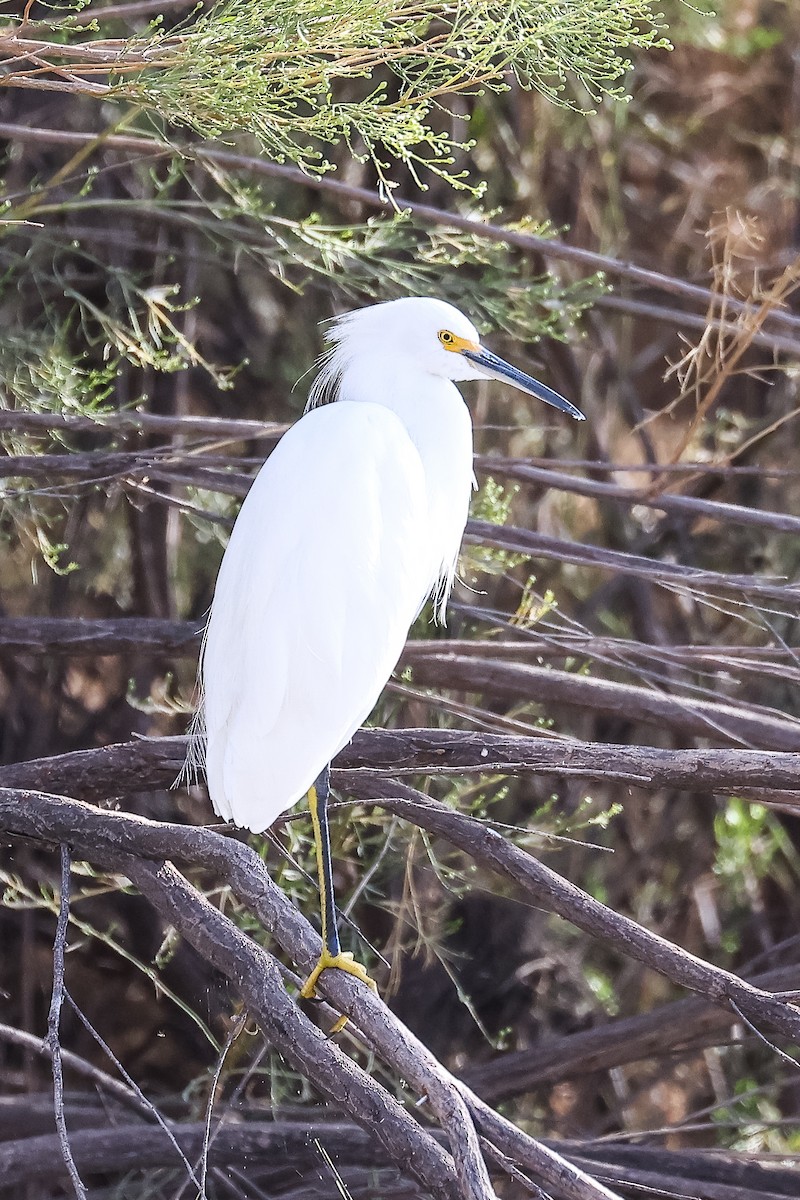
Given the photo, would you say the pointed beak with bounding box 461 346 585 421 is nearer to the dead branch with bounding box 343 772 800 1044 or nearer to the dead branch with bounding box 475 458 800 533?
the dead branch with bounding box 475 458 800 533

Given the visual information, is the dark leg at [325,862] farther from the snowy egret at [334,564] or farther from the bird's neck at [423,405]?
the bird's neck at [423,405]

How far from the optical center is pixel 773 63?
4.41 metres

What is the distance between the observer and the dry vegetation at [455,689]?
5.75 feet

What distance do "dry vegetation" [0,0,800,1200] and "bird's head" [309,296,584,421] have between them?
0.68 feet

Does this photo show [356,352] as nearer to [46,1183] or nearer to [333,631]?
[333,631]

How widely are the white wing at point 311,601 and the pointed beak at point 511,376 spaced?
0.19m

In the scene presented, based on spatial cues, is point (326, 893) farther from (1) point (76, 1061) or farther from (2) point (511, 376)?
(2) point (511, 376)

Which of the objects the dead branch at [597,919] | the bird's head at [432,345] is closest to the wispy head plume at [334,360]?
the bird's head at [432,345]

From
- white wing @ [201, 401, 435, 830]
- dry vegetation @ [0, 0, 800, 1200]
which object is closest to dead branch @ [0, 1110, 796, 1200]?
dry vegetation @ [0, 0, 800, 1200]

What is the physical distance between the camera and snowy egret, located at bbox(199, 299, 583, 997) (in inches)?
75.0

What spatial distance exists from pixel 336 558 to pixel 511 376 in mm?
426

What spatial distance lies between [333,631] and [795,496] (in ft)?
9.11

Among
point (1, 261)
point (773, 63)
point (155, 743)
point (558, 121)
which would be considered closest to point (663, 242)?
point (773, 63)

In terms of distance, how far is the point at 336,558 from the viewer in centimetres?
202
